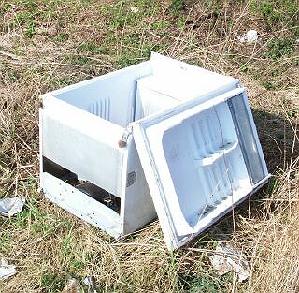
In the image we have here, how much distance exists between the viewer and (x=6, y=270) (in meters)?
3.22

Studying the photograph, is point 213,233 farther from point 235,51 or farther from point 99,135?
point 235,51

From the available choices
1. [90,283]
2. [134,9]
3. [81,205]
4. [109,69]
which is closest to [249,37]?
[134,9]

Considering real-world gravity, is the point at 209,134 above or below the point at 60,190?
above

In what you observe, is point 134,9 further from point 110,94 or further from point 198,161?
point 198,161

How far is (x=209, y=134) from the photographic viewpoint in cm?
332

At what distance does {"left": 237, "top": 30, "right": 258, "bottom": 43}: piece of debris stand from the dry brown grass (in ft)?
0.20

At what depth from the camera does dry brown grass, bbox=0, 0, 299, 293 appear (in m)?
3.14

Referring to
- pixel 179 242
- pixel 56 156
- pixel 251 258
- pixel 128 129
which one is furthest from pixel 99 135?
pixel 251 258

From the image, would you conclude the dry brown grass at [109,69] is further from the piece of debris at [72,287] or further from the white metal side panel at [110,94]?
the white metal side panel at [110,94]

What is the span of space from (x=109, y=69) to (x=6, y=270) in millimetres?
2200

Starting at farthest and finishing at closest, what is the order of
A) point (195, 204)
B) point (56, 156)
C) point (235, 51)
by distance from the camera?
point (235, 51) < point (56, 156) < point (195, 204)

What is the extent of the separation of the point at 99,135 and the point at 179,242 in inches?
25.1

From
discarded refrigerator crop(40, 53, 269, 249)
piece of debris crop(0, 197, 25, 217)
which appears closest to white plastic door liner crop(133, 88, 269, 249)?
discarded refrigerator crop(40, 53, 269, 249)

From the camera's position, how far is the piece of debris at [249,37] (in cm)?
566
